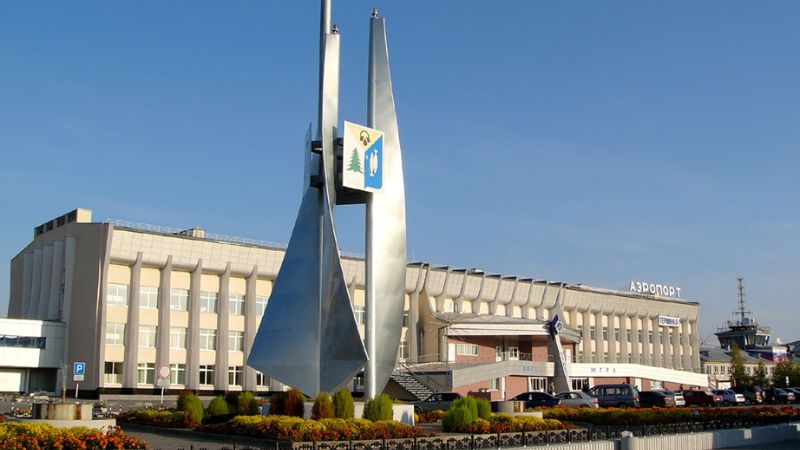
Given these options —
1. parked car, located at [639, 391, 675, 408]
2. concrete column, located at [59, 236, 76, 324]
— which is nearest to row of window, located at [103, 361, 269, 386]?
concrete column, located at [59, 236, 76, 324]

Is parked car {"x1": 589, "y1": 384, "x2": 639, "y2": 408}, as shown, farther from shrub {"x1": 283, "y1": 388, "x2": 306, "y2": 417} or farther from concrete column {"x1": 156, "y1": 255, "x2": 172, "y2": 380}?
concrete column {"x1": 156, "y1": 255, "x2": 172, "y2": 380}

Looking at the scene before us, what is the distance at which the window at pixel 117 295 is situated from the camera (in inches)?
2250

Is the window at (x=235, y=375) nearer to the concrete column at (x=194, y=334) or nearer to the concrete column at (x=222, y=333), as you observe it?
the concrete column at (x=222, y=333)

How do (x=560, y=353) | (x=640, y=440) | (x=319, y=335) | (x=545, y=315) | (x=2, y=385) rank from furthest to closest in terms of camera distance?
(x=545, y=315) → (x=560, y=353) → (x=2, y=385) → (x=319, y=335) → (x=640, y=440)

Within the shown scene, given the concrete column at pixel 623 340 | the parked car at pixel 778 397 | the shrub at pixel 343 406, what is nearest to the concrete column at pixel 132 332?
the shrub at pixel 343 406

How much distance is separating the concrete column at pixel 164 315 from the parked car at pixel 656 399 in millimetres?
30482

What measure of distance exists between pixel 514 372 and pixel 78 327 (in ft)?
102

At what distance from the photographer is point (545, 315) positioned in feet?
281

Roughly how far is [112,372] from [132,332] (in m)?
2.78

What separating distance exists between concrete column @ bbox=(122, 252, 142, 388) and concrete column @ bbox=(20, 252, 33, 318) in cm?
1146

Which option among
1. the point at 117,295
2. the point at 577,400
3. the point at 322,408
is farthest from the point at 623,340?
the point at 322,408

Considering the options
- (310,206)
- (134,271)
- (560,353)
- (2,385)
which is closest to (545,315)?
(560,353)

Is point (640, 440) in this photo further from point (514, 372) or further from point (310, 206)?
point (514, 372)

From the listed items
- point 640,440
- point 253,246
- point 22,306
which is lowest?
point 640,440
